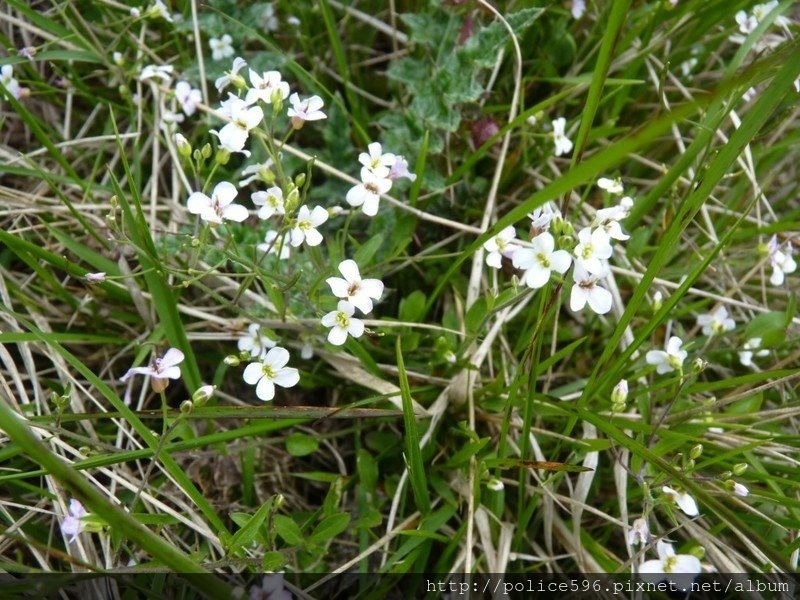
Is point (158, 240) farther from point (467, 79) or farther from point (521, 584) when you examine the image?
point (521, 584)

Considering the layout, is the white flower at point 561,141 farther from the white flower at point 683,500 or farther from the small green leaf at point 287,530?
the small green leaf at point 287,530

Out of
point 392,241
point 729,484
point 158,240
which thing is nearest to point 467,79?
point 392,241

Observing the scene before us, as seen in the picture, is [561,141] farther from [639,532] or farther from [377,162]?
[639,532]

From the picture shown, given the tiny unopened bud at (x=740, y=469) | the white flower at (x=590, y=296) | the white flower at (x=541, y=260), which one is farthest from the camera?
the tiny unopened bud at (x=740, y=469)

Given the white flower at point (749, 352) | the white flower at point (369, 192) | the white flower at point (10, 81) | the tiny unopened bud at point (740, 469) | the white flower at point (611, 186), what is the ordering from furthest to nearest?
the white flower at point (10, 81) < the white flower at point (749, 352) < the white flower at point (611, 186) < the white flower at point (369, 192) < the tiny unopened bud at point (740, 469)

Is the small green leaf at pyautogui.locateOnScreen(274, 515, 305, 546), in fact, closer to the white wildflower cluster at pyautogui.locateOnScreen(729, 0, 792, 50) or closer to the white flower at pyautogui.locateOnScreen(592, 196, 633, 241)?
the white flower at pyautogui.locateOnScreen(592, 196, 633, 241)

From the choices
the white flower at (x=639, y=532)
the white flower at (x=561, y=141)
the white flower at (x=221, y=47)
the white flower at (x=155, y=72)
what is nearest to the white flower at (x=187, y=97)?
the white flower at (x=155, y=72)

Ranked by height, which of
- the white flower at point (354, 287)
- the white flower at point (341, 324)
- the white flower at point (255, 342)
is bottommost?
the white flower at point (255, 342)

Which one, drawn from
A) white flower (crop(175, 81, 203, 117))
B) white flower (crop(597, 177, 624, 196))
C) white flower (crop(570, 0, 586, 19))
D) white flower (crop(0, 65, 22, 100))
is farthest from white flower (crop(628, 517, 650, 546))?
white flower (crop(0, 65, 22, 100))
